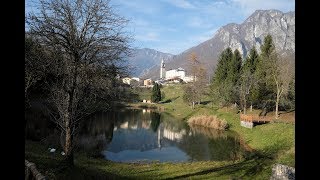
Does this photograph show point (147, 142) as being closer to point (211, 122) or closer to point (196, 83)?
point (211, 122)

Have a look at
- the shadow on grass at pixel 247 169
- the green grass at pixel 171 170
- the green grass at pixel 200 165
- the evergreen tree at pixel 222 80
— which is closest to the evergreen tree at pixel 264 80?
the evergreen tree at pixel 222 80

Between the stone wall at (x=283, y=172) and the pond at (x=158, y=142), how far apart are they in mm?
12830

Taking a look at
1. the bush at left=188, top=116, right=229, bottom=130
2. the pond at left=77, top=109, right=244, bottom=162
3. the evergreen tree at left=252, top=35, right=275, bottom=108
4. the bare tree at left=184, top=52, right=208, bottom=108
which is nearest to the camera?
the pond at left=77, top=109, right=244, bottom=162

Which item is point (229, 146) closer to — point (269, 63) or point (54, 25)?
point (269, 63)

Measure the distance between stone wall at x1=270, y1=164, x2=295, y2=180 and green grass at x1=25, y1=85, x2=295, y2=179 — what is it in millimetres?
2320

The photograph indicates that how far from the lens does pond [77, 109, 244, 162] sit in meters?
30.0

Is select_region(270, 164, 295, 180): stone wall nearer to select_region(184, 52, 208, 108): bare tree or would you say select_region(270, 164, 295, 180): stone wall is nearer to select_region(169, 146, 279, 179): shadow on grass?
select_region(169, 146, 279, 179): shadow on grass

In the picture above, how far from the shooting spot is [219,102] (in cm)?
5994

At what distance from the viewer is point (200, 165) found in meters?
23.9

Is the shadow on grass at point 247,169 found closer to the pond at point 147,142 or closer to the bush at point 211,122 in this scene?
the pond at point 147,142

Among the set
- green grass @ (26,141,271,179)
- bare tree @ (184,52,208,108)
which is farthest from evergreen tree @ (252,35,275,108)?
green grass @ (26,141,271,179)
